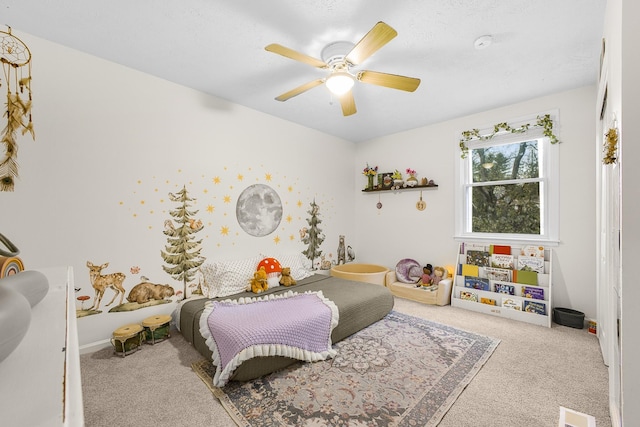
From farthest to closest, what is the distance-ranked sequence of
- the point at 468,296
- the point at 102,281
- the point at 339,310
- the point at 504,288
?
1. the point at 468,296
2. the point at 504,288
3. the point at 339,310
4. the point at 102,281

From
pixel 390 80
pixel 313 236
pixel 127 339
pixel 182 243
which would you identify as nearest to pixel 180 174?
pixel 182 243

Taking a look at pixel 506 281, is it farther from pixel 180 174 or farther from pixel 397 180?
pixel 180 174

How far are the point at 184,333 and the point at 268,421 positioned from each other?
1392 mm

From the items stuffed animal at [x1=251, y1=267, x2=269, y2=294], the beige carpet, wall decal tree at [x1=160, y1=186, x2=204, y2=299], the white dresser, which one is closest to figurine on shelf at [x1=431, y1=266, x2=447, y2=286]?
the beige carpet

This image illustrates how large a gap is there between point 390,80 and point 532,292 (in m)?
2.76

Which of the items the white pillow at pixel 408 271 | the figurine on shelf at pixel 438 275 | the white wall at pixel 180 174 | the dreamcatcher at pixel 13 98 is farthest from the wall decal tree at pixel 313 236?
the dreamcatcher at pixel 13 98

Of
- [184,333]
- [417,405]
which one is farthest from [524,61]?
[184,333]

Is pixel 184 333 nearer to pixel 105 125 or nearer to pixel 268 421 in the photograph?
pixel 268 421

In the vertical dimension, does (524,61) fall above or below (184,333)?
above

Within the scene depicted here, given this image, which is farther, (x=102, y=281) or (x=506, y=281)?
(x=506, y=281)

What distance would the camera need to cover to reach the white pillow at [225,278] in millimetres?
2984

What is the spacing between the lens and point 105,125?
2.46 metres

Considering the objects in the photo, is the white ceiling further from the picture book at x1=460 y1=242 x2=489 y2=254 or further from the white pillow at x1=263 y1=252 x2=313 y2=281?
the white pillow at x1=263 y1=252 x2=313 y2=281

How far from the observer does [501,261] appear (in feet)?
11.1
